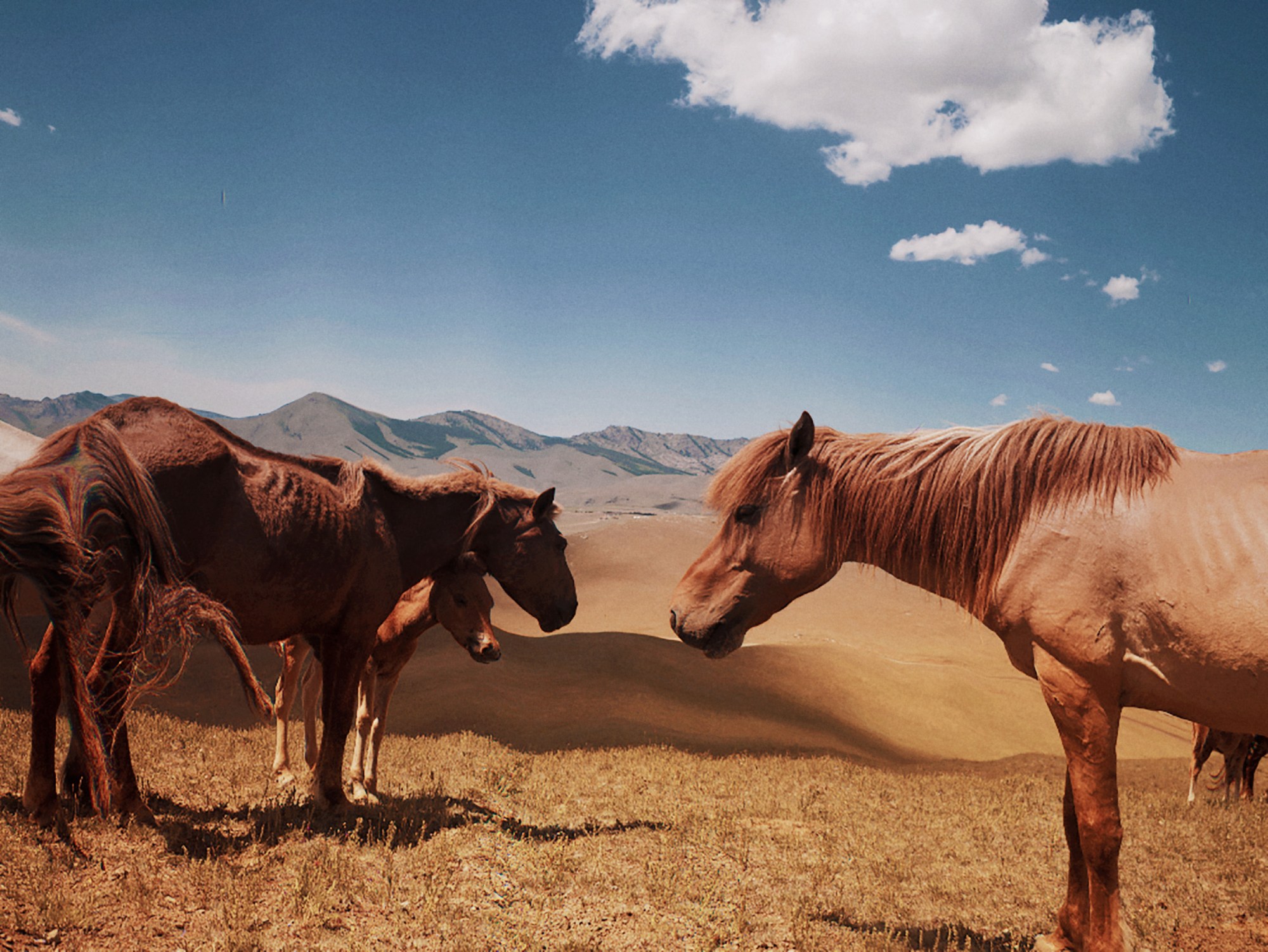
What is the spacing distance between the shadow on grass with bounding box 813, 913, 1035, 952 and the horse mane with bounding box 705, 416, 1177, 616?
1.99m

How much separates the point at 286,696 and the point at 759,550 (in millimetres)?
5281

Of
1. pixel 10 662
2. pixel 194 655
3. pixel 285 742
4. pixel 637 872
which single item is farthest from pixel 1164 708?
pixel 194 655

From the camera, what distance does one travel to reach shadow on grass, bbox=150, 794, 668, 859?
461 centimetres

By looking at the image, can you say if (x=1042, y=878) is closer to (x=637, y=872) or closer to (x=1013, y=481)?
(x=637, y=872)

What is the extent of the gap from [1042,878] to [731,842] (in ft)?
7.70

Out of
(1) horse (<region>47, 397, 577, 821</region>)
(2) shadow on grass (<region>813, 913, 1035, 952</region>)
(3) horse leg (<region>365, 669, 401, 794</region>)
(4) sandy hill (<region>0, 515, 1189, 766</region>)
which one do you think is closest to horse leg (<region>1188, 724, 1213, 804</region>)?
(4) sandy hill (<region>0, 515, 1189, 766</region>)

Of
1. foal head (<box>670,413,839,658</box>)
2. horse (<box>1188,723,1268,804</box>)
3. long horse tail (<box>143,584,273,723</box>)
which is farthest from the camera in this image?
horse (<box>1188,723,1268,804</box>)

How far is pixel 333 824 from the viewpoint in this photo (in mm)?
5258

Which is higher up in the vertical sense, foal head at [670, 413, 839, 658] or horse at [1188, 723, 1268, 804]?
foal head at [670, 413, 839, 658]

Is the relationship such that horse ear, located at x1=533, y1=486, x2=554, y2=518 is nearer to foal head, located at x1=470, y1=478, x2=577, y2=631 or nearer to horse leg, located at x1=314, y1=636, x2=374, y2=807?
foal head, located at x1=470, y1=478, x2=577, y2=631

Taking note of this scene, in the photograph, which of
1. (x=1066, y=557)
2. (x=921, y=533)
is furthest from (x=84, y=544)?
(x=1066, y=557)

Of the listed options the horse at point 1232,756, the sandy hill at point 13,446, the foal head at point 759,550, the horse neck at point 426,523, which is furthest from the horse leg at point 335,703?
the horse at point 1232,756

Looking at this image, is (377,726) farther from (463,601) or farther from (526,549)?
(526,549)

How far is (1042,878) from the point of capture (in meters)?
5.54
